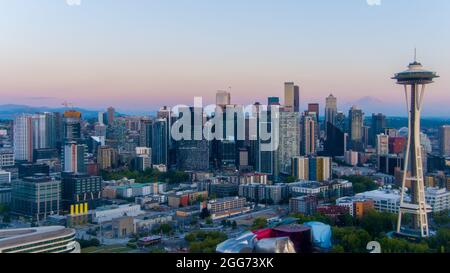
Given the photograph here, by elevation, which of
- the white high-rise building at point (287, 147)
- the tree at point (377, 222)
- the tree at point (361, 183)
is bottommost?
the tree at point (377, 222)

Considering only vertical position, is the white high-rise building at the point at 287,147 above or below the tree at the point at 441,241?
above

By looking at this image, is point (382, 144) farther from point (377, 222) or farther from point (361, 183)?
point (377, 222)

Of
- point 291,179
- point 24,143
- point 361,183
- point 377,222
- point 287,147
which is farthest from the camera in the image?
point 24,143

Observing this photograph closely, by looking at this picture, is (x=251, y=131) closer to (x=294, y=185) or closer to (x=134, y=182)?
(x=294, y=185)

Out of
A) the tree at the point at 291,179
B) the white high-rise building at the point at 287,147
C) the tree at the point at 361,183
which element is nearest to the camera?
the tree at the point at 361,183

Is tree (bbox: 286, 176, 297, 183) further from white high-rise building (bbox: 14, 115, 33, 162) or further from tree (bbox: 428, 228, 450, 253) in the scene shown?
white high-rise building (bbox: 14, 115, 33, 162)

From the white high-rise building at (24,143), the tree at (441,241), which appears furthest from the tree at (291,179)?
the white high-rise building at (24,143)

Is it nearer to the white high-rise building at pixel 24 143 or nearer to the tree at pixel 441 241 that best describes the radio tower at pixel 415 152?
the tree at pixel 441 241

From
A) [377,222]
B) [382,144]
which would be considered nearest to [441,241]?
[377,222]

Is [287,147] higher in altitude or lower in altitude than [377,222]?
higher

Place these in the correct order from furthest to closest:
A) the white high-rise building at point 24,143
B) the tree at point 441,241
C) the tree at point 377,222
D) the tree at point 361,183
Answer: the white high-rise building at point 24,143 → the tree at point 361,183 → the tree at point 377,222 → the tree at point 441,241

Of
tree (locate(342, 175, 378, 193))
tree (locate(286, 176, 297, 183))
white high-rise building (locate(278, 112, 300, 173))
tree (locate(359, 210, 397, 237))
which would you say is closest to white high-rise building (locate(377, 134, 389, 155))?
tree (locate(342, 175, 378, 193))
